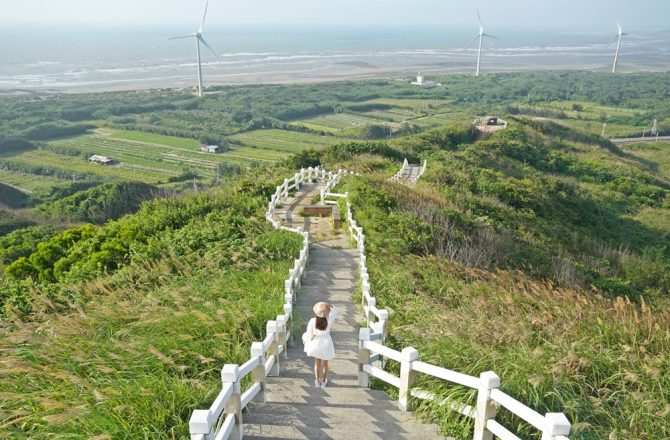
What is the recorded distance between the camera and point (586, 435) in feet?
18.3

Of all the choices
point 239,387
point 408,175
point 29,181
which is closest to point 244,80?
point 29,181

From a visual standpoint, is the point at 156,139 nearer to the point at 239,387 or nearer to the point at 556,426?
the point at 239,387

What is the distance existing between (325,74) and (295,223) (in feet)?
573

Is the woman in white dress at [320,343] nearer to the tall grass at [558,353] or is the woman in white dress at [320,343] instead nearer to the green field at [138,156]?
the tall grass at [558,353]

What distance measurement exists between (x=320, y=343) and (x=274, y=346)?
2.47ft

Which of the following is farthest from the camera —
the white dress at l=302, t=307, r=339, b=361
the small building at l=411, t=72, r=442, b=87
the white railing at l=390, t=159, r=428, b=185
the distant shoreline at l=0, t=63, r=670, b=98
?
the small building at l=411, t=72, r=442, b=87

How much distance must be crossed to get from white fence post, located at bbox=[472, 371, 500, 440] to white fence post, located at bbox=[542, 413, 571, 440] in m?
0.77

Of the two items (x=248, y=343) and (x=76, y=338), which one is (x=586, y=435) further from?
(x=76, y=338)

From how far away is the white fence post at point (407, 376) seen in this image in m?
6.57

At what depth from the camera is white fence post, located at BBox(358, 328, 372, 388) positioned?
7.29 m

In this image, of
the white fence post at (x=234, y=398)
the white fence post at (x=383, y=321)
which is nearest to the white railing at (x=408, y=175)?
the white fence post at (x=383, y=321)

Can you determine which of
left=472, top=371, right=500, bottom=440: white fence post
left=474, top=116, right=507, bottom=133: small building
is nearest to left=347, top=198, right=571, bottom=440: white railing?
left=472, top=371, right=500, bottom=440: white fence post

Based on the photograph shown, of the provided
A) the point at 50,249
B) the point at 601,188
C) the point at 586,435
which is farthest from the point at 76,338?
the point at 601,188

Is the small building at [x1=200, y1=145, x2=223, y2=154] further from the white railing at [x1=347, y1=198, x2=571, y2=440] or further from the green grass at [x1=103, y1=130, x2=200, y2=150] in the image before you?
the white railing at [x1=347, y1=198, x2=571, y2=440]
